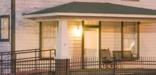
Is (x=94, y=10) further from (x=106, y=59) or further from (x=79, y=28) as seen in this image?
(x=106, y=59)

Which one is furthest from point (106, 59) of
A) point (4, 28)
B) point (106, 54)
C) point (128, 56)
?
point (4, 28)

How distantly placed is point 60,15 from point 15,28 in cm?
293

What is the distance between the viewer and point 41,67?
24969mm

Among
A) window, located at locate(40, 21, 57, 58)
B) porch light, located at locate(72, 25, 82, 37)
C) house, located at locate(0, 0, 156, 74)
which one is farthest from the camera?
porch light, located at locate(72, 25, 82, 37)

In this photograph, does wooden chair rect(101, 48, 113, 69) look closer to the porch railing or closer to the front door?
the porch railing

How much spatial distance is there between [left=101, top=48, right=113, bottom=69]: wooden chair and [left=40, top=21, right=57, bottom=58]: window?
8.40 feet

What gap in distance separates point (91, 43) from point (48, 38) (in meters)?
2.45

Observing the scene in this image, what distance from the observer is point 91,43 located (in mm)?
28094

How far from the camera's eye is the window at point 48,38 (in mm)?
26705

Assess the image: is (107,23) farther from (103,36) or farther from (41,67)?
(41,67)

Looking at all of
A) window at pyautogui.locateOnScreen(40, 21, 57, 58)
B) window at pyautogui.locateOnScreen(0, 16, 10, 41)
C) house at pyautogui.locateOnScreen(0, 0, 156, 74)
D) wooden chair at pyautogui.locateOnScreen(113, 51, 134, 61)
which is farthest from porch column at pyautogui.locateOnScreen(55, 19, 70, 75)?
wooden chair at pyautogui.locateOnScreen(113, 51, 134, 61)

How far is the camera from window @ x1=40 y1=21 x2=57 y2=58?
26.7 m

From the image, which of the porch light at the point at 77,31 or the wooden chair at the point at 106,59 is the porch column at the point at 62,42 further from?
the wooden chair at the point at 106,59

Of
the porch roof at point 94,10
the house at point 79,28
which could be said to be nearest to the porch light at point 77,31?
the house at point 79,28
